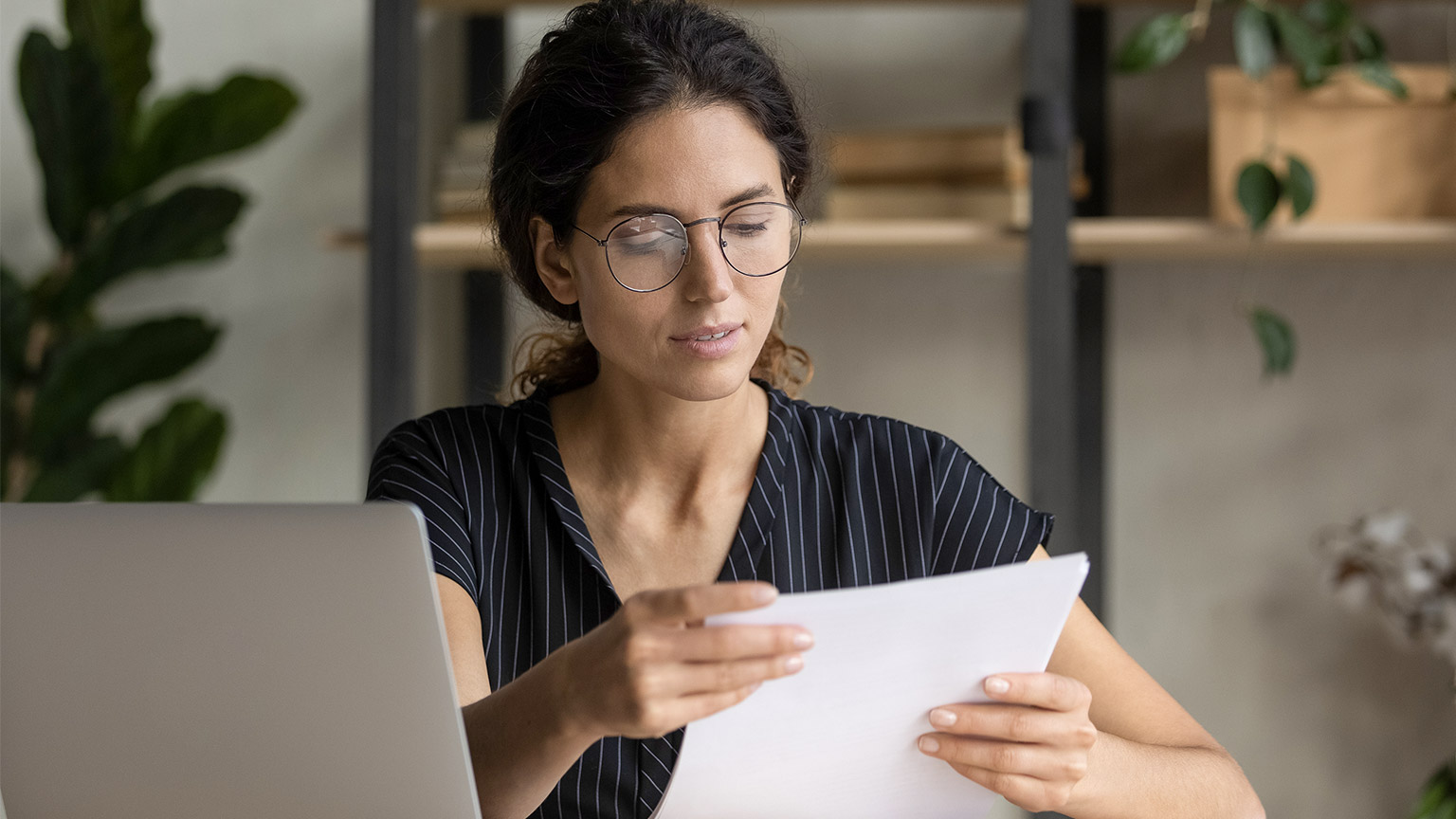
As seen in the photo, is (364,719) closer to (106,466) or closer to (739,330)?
(739,330)

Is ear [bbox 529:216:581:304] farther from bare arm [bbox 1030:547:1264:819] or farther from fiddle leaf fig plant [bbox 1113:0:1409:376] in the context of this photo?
fiddle leaf fig plant [bbox 1113:0:1409:376]

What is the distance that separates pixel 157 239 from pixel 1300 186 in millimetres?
1741

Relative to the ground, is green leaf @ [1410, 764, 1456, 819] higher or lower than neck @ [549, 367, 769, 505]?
lower

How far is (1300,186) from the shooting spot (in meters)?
1.58

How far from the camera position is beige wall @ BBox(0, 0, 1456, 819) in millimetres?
1949

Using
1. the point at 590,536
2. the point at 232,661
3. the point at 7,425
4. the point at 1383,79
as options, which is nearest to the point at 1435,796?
the point at 1383,79

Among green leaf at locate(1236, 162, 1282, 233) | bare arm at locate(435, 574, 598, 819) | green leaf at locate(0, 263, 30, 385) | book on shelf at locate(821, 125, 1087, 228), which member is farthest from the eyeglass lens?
green leaf at locate(0, 263, 30, 385)

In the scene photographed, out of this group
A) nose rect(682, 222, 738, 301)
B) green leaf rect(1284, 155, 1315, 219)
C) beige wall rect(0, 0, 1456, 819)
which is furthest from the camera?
beige wall rect(0, 0, 1456, 819)

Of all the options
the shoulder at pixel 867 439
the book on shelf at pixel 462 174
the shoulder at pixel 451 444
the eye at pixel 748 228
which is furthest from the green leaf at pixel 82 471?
the eye at pixel 748 228

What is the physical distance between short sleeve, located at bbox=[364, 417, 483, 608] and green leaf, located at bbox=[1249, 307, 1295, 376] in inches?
49.0

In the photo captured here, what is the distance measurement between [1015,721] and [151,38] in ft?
5.97

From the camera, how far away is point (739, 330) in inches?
38.0

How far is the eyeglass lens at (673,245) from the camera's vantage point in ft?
3.09

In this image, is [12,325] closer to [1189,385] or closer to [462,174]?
[462,174]
